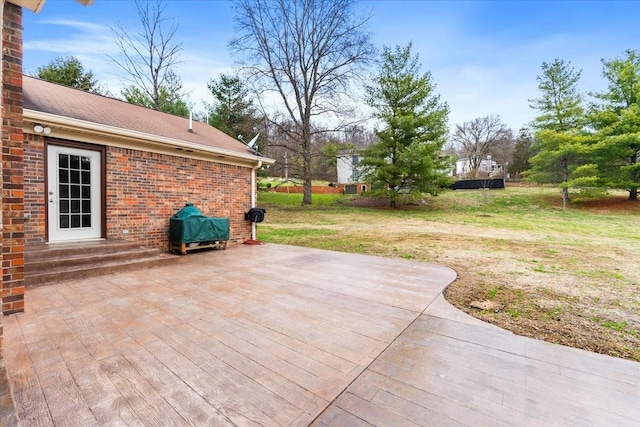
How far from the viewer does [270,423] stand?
1594mm

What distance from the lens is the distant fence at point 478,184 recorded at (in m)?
24.8

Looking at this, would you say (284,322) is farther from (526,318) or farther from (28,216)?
(28,216)

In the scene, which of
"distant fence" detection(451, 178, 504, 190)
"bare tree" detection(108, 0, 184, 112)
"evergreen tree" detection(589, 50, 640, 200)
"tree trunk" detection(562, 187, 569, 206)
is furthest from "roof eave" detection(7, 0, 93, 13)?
"distant fence" detection(451, 178, 504, 190)

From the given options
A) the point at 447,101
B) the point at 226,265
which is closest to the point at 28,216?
the point at 226,265

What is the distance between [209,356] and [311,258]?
3.94 meters

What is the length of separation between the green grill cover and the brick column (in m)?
3.11

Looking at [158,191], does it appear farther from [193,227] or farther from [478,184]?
[478,184]

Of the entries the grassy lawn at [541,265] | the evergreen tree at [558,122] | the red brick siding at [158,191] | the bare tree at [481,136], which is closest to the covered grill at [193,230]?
the red brick siding at [158,191]

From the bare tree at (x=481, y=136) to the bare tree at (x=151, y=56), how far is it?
31.0m

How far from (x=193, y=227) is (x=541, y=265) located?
7.15m

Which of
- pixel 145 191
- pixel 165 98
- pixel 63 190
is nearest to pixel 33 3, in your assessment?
pixel 63 190

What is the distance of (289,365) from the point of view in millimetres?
2180

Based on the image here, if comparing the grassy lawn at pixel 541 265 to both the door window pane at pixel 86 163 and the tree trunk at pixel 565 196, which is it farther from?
the door window pane at pixel 86 163

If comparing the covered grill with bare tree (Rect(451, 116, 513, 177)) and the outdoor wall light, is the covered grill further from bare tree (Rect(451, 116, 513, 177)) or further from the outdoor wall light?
bare tree (Rect(451, 116, 513, 177))
